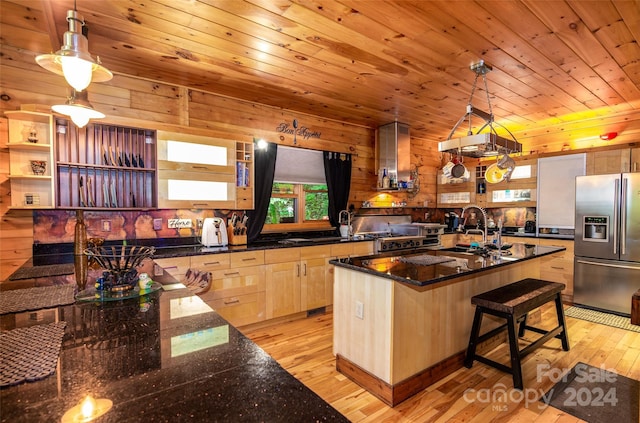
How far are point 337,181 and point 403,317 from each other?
2.79 metres

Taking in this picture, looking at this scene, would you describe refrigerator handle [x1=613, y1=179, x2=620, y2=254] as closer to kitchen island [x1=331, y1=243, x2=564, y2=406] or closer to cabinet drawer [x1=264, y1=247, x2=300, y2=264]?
kitchen island [x1=331, y1=243, x2=564, y2=406]

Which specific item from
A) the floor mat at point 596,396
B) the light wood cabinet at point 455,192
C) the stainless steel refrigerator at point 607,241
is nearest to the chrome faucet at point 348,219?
the light wood cabinet at point 455,192

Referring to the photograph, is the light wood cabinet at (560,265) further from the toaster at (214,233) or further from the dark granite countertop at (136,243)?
the toaster at (214,233)

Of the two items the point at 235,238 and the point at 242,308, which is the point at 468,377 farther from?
the point at 235,238

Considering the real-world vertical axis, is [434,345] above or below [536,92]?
below

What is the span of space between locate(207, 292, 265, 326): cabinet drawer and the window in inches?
41.6

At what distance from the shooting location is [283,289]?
353 cm

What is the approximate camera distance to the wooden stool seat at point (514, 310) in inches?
89.4

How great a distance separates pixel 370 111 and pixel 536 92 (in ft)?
6.28

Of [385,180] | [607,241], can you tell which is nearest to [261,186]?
[385,180]

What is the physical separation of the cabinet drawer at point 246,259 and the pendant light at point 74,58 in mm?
2014

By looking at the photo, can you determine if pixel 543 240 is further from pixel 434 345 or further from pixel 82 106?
pixel 82 106

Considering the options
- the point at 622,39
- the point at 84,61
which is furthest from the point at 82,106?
the point at 622,39

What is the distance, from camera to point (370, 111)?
169 inches
